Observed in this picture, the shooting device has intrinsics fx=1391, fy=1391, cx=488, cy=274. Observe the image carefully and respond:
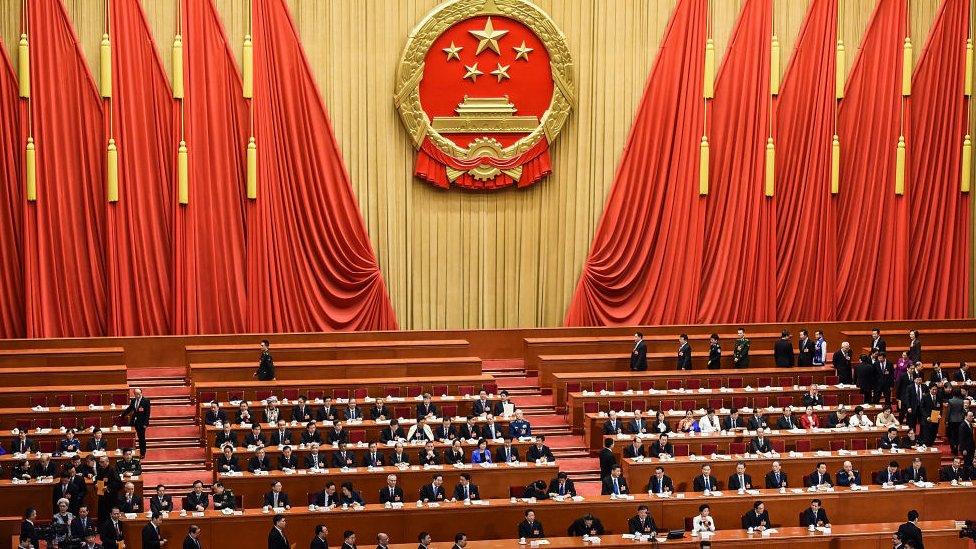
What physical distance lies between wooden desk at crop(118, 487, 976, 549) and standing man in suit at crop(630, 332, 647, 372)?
3.06 metres

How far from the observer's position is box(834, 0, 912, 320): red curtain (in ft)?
56.5

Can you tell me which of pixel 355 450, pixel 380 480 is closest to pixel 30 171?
pixel 355 450

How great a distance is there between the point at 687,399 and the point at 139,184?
6.47 m

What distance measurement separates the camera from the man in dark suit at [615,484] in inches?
480

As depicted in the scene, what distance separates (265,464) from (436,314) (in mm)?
4604

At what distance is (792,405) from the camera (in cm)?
1479

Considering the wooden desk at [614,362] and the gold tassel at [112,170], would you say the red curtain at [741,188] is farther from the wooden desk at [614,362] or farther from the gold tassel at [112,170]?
the gold tassel at [112,170]

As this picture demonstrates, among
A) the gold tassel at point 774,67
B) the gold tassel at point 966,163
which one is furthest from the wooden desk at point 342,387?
the gold tassel at point 966,163

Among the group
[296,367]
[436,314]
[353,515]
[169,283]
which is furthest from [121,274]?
[353,515]

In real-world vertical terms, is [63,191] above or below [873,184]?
below

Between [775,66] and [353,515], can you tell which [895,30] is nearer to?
[775,66]

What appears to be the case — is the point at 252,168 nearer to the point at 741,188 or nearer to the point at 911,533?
the point at 741,188

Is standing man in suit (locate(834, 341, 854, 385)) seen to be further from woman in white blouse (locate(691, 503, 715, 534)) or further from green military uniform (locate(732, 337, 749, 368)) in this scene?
woman in white blouse (locate(691, 503, 715, 534))

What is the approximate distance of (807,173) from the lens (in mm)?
17109
